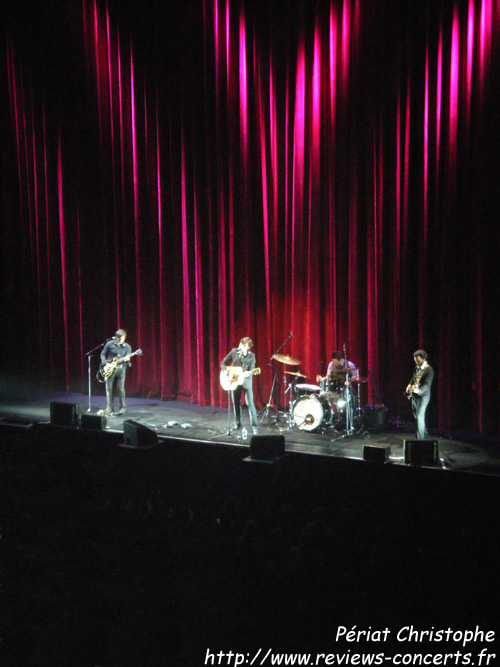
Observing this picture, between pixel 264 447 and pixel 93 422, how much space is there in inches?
125

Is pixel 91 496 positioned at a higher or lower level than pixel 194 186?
lower

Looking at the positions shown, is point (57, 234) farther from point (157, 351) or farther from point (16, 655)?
point (16, 655)

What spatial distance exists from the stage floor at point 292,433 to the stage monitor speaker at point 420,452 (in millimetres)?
192

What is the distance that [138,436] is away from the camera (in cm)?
884

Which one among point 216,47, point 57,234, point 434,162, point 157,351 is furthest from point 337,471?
point 57,234

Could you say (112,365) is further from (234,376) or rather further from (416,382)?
(416,382)

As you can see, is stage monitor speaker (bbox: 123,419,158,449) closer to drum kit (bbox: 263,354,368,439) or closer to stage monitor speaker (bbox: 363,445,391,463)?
drum kit (bbox: 263,354,368,439)

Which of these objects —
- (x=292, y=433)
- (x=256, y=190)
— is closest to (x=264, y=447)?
(x=292, y=433)

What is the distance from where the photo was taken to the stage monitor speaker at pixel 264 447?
25.9ft

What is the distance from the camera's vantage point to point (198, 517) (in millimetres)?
4402

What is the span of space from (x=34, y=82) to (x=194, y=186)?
15.3ft

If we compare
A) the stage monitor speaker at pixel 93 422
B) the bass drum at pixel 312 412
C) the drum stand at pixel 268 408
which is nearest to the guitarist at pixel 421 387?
the bass drum at pixel 312 412

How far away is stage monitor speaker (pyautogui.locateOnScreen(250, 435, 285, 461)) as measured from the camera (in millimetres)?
7891

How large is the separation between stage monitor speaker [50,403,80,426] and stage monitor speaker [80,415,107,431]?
268mm
